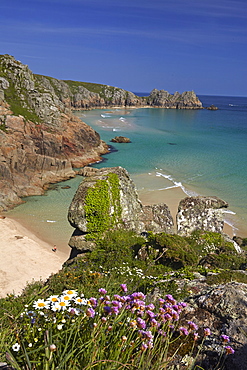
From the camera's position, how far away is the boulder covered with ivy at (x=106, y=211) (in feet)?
35.8

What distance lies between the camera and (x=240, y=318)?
12.6ft

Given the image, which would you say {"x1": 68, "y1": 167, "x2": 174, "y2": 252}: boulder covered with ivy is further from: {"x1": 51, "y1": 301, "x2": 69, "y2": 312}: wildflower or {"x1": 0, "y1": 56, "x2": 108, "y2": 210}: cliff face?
{"x1": 0, "y1": 56, "x2": 108, "y2": 210}: cliff face

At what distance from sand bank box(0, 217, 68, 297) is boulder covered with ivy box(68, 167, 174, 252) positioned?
8794mm

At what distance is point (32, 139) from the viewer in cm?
4341

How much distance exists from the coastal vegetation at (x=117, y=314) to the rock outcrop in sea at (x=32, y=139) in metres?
25.3

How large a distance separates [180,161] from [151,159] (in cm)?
524

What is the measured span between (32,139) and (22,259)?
83.9ft

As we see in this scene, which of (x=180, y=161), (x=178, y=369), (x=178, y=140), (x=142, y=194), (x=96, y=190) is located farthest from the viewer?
(x=178, y=140)

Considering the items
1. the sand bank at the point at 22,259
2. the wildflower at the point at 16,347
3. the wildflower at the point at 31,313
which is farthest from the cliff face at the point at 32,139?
the wildflower at the point at 16,347

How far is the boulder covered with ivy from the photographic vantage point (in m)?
10.9

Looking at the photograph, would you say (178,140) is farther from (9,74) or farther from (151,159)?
(9,74)

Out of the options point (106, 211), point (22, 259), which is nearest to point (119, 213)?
point (106, 211)

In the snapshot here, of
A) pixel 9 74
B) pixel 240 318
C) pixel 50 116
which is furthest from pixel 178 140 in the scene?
pixel 240 318

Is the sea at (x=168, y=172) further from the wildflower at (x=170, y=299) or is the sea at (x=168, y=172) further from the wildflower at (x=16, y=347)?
the wildflower at (x=16, y=347)
